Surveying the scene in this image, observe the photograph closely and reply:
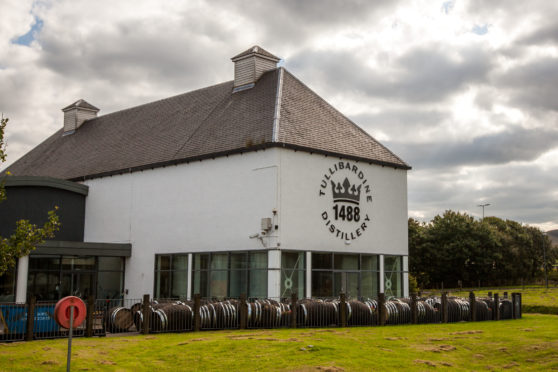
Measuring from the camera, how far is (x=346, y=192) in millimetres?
31141

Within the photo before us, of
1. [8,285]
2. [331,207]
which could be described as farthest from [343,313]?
[8,285]

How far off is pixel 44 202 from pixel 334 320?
22.3 meters

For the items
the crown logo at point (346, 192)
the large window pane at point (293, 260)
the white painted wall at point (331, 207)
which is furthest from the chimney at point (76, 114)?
the large window pane at point (293, 260)

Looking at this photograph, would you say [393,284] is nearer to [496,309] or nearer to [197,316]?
[496,309]

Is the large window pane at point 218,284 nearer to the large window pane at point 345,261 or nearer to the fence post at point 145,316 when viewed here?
the large window pane at point 345,261

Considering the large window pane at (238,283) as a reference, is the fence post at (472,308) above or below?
below

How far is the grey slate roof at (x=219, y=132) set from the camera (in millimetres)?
30688

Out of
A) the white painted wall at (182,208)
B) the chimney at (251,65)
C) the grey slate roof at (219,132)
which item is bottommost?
the white painted wall at (182,208)

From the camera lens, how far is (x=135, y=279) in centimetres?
3522

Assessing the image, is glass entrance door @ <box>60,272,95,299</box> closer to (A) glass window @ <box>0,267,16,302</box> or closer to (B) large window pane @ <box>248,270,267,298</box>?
(A) glass window @ <box>0,267,16,302</box>

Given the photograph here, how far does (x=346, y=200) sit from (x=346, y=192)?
0.41 m

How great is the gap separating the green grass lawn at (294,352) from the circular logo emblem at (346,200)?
400 inches

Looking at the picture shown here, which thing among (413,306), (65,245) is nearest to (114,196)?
(65,245)

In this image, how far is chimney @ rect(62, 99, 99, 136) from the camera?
4991 cm
